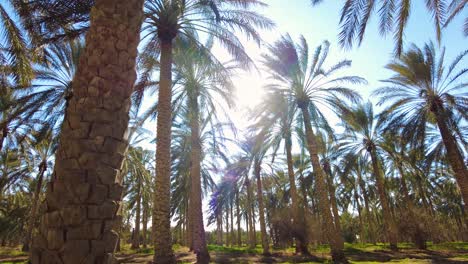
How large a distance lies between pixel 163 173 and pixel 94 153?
23.6 ft

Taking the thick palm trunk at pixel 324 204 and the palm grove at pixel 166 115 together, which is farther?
the thick palm trunk at pixel 324 204

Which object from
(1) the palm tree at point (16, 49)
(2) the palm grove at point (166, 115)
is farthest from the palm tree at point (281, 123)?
(1) the palm tree at point (16, 49)

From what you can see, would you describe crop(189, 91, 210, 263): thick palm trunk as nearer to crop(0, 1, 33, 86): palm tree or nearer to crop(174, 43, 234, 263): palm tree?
crop(174, 43, 234, 263): palm tree

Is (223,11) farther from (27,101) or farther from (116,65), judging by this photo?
(27,101)

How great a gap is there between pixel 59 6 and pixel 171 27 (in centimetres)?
357

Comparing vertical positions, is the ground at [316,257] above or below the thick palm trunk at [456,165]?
below

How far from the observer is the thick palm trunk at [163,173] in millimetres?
9078

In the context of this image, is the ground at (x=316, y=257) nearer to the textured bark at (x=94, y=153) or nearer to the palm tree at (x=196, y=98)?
the palm tree at (x=196, y=98)

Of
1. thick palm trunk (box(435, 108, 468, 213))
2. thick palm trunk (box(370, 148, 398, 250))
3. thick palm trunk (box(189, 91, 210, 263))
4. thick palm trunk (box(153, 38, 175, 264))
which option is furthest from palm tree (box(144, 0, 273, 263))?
thick palm trunk (box(370, 148, 398, 250))

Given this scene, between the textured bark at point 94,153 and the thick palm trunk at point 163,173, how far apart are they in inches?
267

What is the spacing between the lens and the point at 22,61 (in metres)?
9.14

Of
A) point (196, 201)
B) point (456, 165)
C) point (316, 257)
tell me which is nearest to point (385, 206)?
point (316, 257)

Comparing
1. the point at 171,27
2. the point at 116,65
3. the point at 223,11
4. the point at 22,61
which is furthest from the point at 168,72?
the point at 116,65

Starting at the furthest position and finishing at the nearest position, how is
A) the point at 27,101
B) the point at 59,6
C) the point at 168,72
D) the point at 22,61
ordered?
the point at 27,101 < the point at 168,72 < the point at 22,61 < the point at 59,6
